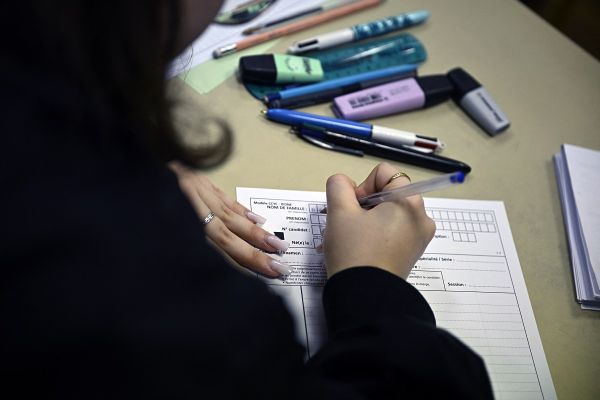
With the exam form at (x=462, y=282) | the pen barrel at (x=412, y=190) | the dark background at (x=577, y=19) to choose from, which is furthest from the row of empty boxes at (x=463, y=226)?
the dark background at (x=577, y=19)

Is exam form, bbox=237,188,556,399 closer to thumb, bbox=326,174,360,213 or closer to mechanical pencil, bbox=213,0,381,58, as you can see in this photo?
thumb, bbox=326,174,360,213

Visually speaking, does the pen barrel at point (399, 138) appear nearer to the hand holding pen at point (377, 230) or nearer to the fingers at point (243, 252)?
the hand holding pen at point (377, 230)

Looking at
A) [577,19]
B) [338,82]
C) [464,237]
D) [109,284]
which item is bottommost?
[577,19]

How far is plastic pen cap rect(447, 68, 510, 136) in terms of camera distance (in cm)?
87

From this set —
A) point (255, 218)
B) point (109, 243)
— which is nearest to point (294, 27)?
point (255, 218)

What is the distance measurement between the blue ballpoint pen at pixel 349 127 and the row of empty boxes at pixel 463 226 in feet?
0.38

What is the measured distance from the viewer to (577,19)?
153cm

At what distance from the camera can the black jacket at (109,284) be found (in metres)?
0.34

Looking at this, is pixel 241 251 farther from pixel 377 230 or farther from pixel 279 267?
pixel 377 230

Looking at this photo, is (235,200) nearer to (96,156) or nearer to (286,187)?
(286,187)

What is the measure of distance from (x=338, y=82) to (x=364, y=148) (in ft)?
0.35

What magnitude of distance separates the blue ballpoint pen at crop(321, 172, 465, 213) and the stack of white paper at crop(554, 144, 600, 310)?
235mm

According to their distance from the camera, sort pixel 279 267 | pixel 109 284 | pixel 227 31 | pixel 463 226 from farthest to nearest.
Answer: pixel 227 31, pixel 463 226, pixel 279 267, pixel 109 284

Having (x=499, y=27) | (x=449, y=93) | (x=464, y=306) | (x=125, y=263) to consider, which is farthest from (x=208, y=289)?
(x=499, y=27)
